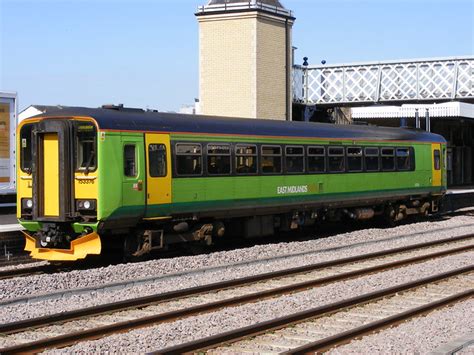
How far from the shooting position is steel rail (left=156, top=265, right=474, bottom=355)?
8.25 metres

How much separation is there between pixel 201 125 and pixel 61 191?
3.46 m

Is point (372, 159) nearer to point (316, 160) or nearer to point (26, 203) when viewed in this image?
point (316, 160)

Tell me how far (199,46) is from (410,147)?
15927 millimetres

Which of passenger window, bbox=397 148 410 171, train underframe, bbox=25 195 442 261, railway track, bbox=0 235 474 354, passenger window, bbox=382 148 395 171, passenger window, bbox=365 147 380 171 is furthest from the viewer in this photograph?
passenger window, bbox=397 148 410 171

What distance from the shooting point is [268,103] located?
3741 cm

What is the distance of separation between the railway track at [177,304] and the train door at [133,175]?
3.09 meters

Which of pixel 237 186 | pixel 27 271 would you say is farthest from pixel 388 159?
pixel 27 271

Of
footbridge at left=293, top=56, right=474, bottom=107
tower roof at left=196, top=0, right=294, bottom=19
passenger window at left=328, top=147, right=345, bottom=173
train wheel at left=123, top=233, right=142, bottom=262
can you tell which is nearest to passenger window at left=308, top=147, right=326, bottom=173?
passenger window at left=328, top=147, right=345, bottom=173

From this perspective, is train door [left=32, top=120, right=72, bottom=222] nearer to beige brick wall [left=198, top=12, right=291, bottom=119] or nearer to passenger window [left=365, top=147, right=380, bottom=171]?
passenger window [left=365, top=147, right=380, bottom=171]

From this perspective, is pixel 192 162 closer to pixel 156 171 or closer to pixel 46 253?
pixel 156 171

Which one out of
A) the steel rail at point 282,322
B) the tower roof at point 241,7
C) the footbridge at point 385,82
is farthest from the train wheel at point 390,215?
the footbridge at point 385,82

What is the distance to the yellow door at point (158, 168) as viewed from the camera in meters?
15.4

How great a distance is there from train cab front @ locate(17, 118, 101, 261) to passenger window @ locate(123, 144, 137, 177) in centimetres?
60

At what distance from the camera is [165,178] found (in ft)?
51.6
